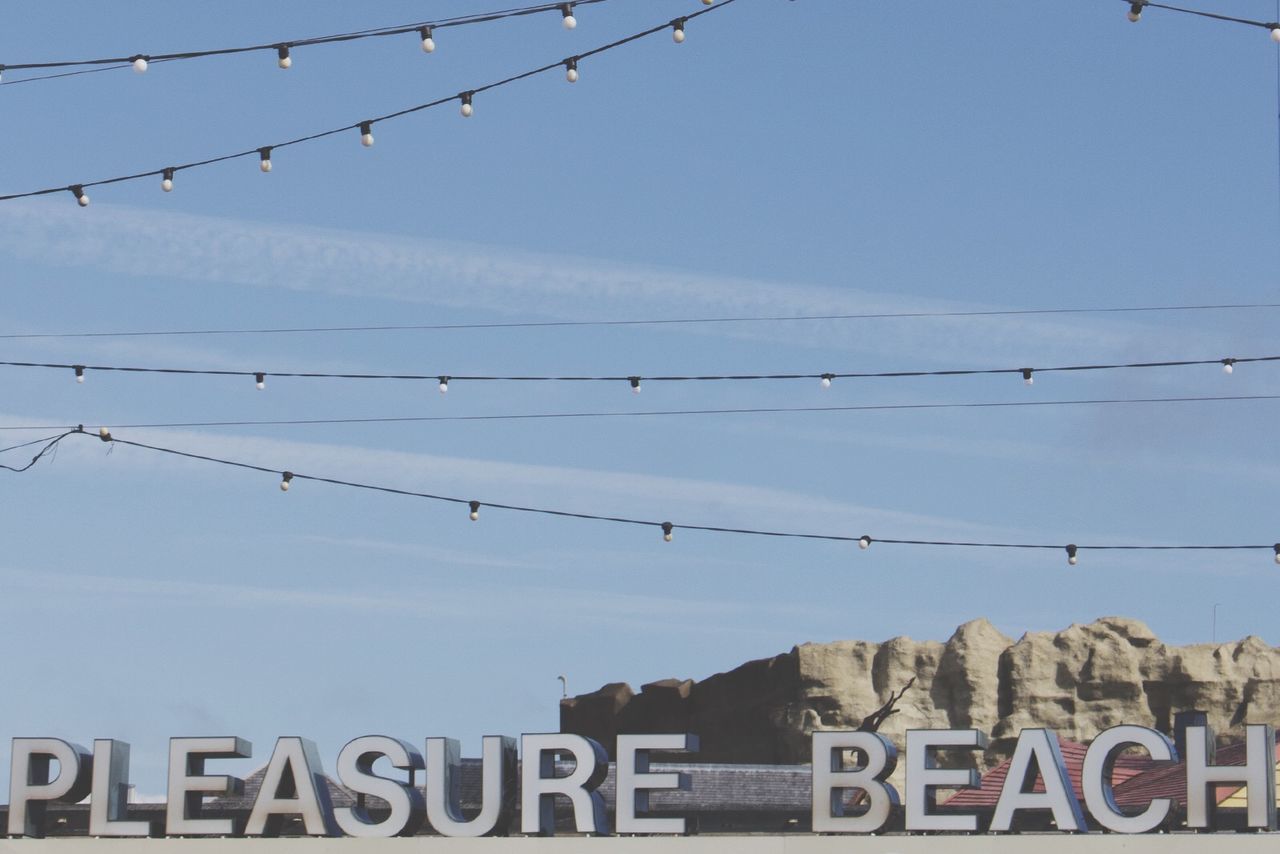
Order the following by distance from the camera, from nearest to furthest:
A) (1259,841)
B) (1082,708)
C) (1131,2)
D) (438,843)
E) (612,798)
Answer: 1. (1131,2)
2. (1259,841)
3. (438,843)
4. (612,798)
5. (1082,708)

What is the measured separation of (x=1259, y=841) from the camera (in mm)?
17484

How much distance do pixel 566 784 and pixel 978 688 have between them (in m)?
22.2

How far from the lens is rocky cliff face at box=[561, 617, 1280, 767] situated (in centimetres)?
3906

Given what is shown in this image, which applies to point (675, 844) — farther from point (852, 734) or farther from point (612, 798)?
point (612, 798)

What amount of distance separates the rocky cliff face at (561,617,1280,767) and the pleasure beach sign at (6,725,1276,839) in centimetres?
2025

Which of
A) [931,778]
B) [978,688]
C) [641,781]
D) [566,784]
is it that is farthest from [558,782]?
[978,688]

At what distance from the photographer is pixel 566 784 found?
19.1 meters

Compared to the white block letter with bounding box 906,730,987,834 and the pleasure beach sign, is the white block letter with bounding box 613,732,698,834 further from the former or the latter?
the white block letter with bounding box 906,730,987,834

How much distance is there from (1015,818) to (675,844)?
3.24 m

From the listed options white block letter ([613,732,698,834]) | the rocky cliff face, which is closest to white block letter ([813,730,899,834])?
white block letter ([613,732,698,834])

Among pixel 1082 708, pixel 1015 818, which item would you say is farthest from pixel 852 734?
pixel 1082 708

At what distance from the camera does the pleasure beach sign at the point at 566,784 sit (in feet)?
59.5

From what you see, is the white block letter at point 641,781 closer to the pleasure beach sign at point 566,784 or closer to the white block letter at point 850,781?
the pleasure beach sign at point 566,784

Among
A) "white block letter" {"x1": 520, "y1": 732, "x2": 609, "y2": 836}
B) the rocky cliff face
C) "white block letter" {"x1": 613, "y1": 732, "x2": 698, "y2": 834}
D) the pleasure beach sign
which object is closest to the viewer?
the pleasure beach sign
